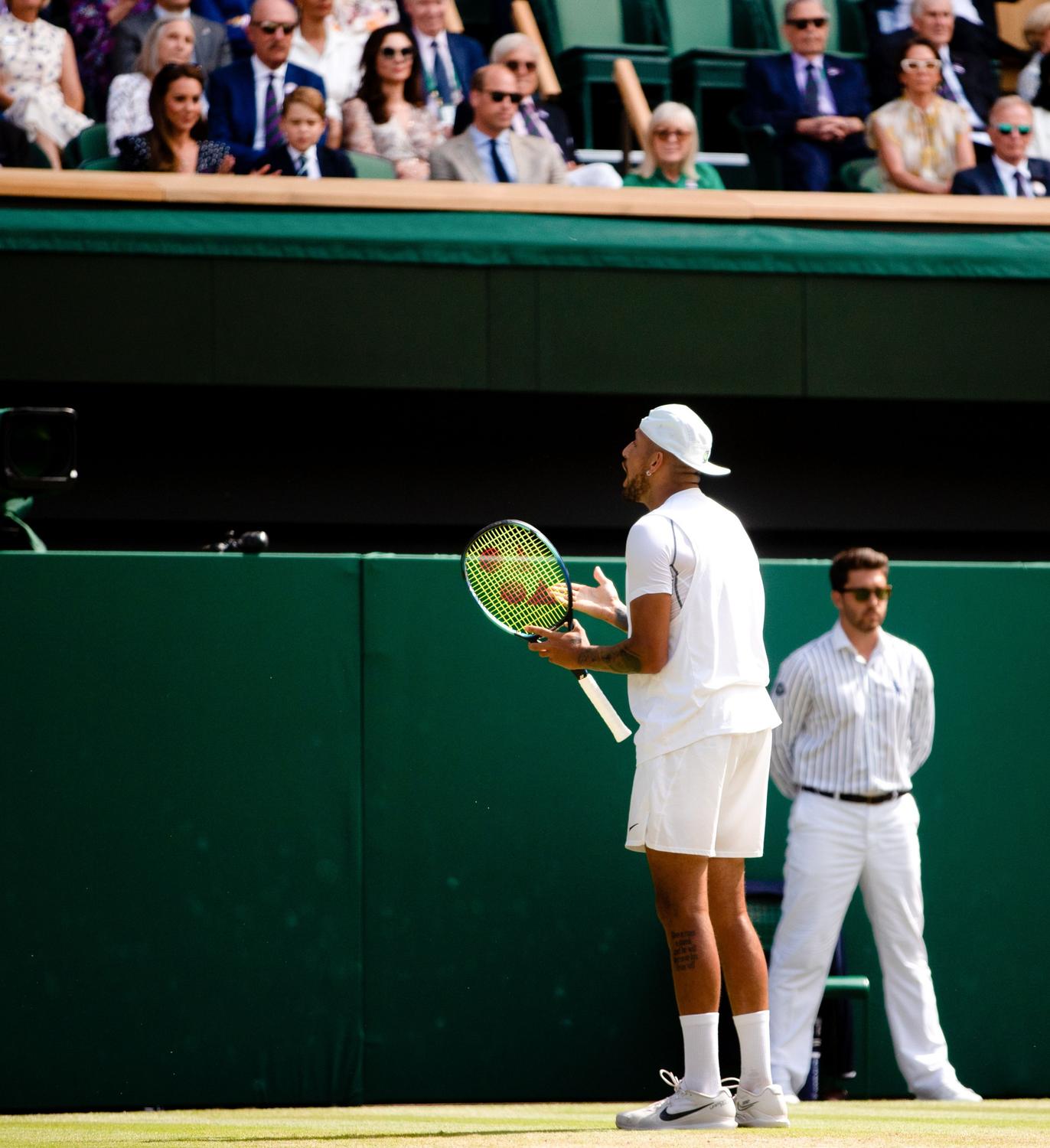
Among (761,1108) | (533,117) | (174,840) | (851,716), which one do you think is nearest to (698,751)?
(761,1108)

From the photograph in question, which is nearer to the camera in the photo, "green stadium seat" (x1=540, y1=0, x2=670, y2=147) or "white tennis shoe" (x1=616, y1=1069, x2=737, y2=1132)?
"white tennis shoe" (x1=616, y1=1069, x2=737, y2=1132)

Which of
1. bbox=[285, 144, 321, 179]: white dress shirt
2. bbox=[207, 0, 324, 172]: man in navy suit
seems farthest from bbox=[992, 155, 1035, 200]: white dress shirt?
bbox=[207, 0, 324, 172]: man in navy suit

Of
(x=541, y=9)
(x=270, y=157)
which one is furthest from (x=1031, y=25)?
(x=270, y=157)

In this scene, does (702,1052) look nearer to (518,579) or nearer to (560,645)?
(560,645)

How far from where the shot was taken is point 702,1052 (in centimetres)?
454

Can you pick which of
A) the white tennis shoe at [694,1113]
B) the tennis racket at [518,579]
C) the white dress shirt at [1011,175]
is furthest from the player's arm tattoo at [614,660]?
the white dress shirt at [1011,175]

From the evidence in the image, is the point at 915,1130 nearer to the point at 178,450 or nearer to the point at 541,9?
the point at 178,450

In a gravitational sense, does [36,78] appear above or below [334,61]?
below

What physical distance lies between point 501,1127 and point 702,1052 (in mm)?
849

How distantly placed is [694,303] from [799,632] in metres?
2.89

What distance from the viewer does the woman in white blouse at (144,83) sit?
30.1 ft

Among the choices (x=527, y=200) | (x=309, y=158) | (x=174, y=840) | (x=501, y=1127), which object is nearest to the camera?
(x=501, y=1127)

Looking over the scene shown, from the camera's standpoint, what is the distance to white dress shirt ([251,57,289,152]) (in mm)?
9289

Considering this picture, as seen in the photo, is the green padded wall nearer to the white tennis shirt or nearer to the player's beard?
the player's beard
